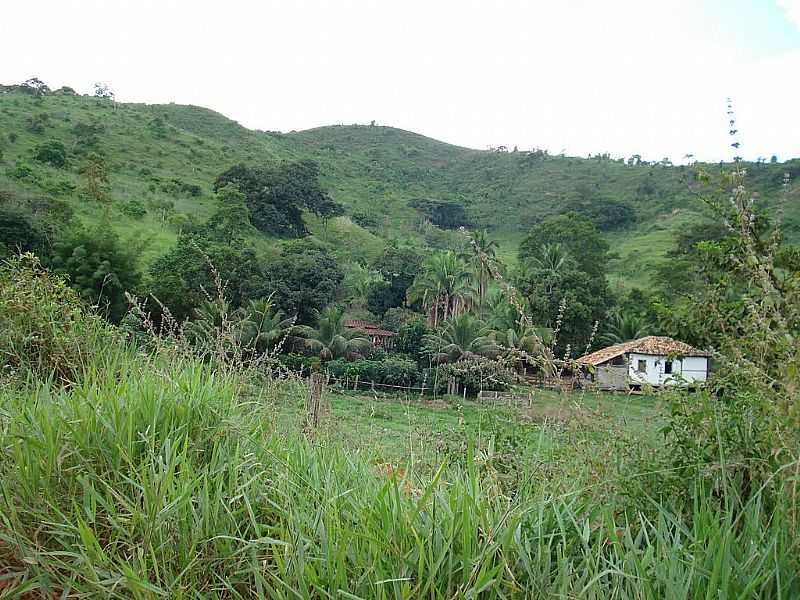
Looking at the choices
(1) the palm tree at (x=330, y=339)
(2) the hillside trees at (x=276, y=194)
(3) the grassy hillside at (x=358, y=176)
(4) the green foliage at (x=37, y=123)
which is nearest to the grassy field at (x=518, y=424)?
(3) the grassy hillside at (x=358, y=176)

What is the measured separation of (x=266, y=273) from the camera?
31.5 meters

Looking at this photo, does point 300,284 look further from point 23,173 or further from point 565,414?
point 565,414

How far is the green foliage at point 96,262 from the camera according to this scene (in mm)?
22203

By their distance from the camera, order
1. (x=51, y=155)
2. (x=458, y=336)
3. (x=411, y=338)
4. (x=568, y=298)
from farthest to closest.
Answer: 1. (x=51, y=155)
2. (x=411, y=338)
3. (x=568, y=298)
4. (x=458, y=336)

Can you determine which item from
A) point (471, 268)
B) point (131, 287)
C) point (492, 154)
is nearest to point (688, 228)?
point (471, 268)

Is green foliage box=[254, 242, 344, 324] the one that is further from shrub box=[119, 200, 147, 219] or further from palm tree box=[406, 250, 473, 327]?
shrub box=[119, 200, 147, 219]

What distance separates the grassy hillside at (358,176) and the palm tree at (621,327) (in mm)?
6737

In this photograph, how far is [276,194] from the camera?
4956 centimetres

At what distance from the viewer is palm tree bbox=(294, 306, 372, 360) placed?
2841 cm

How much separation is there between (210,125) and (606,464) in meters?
82.1

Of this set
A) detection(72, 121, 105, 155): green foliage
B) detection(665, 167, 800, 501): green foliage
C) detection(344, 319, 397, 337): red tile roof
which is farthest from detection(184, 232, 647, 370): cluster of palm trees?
detection(72, 121, 105, 155): green foliage

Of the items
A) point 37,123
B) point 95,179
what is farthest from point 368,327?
point 37,123

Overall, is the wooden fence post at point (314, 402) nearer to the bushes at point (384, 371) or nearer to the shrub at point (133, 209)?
the bushes at point (384, 371)

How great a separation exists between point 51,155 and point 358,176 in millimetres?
42303
